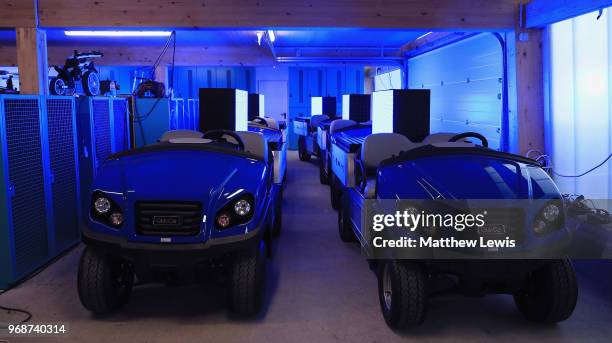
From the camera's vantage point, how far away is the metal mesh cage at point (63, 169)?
16.0 feet

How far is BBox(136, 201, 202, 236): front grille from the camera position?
3.29 meters

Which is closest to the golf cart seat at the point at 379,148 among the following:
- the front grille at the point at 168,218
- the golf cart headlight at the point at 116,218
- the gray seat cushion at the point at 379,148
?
the gray seat cushion at the point at 379,148

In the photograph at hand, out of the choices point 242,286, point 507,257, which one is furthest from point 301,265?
point 507,257

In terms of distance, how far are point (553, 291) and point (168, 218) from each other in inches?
95.0

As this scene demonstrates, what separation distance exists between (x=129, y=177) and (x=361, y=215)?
1.85 meters

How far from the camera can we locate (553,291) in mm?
3189

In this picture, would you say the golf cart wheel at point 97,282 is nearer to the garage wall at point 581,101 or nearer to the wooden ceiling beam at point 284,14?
the wooden ceiling beam at point 284,14

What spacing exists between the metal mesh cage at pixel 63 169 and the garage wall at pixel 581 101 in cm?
538

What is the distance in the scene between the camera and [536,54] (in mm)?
6395

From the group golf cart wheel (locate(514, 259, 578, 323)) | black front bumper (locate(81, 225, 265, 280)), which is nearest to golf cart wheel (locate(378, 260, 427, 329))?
golf cart wheel (locate(514, 259, 578, 323))

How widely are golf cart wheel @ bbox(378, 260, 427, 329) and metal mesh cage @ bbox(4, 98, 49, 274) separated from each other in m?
3.01

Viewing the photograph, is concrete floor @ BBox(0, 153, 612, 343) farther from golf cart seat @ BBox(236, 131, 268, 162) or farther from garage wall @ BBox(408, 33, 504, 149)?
garage wall @ BBox(408, 33, 504, 149)

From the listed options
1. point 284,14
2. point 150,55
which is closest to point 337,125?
point 284,14

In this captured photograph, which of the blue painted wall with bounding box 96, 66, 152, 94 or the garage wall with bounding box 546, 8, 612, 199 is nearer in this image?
the garage wall with bounding box 546, 8, 612, 199
